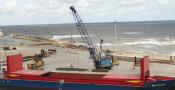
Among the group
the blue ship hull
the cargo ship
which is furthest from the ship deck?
the blue ship hull

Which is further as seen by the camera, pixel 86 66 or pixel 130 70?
pixel 86 66

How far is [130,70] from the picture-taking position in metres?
52.7

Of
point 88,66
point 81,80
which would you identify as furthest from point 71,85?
point 88,66

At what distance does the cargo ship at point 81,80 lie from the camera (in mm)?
33737

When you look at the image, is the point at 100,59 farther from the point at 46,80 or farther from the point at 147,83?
the point at 147,83

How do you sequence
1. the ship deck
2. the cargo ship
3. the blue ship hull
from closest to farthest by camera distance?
the blue ship hull < the cargo ship < the ship deck

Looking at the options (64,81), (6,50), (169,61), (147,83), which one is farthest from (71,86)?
(6,50)

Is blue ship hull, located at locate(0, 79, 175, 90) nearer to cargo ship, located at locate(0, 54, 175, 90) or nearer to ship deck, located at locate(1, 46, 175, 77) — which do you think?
cargo ship, located at locate(0, 54, 175, 90)

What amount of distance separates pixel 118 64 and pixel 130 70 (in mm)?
5746

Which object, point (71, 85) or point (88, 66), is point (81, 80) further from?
point (88, 66)

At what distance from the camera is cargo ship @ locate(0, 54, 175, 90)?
111ft

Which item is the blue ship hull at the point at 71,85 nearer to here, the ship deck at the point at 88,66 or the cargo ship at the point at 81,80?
the cargo ship at the point at 81,80

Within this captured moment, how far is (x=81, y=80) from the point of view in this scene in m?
36.3

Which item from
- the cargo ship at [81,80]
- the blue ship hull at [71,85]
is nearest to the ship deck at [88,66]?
the cargo ship at [81,80]
